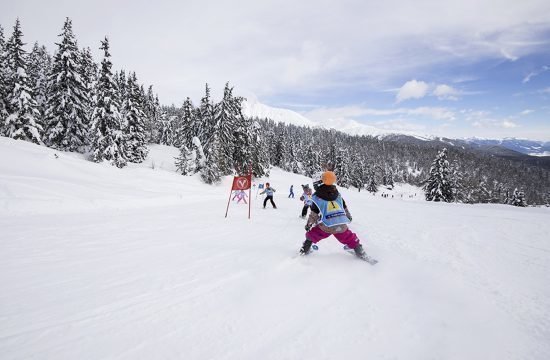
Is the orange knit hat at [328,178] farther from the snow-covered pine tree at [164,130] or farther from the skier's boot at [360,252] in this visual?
the snow-covered pine tree at [164,130]

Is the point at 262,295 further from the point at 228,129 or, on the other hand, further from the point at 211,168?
the point at 228,129

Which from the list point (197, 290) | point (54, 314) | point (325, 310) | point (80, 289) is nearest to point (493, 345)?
point (325, 310)

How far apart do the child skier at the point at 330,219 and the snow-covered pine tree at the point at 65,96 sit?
32113 mm

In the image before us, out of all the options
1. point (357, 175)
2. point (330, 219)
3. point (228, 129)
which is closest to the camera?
point (330, 219)

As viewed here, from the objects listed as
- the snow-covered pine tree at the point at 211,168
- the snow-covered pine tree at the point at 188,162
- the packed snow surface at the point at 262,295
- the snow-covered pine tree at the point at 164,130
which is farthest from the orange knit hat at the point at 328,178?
the snow-covered pine tree at the point at 164,130

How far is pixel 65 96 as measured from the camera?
27.5 m

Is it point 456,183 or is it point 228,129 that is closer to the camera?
point 228,129

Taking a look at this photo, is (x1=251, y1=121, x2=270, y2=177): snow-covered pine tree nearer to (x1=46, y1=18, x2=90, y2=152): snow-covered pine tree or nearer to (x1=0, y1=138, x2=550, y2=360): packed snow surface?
(x1=46, y1=18, x2=90, y2=152): snow-covered pine tree

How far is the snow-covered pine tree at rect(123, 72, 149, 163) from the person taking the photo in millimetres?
34959

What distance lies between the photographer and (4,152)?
47.6 feet

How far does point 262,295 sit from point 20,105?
105 ft

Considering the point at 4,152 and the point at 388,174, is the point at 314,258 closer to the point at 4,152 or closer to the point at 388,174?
the point at 4,152

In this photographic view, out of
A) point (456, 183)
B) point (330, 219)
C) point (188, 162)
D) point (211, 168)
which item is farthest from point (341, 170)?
point (330, 219)

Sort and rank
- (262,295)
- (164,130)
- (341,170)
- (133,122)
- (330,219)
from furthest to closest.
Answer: (164,130), (341,170), (133,122), (330,219), (262,295)
